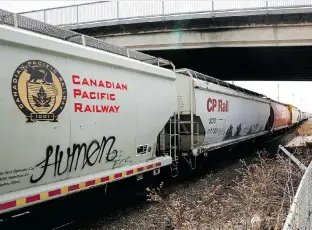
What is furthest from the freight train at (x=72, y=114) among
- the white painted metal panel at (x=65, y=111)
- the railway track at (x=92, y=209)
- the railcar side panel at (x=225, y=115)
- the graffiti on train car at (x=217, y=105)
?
the graffiti on train car at (x=217, y=105)

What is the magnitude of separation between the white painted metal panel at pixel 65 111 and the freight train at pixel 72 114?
13 millimetres

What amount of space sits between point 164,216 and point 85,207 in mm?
1592

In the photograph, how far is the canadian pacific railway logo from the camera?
13.6ft

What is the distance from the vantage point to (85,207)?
6.15 metres

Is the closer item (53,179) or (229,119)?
(53,179)

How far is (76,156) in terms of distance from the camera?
5047mm

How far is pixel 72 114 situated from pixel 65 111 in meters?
0.14

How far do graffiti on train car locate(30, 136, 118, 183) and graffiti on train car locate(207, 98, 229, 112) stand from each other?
518cm

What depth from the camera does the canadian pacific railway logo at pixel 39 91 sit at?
415 centimetres

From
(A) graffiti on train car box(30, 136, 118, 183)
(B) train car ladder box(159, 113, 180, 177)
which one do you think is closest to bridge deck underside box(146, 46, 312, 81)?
(B) train car ladder box(159, 113, 180, 177)

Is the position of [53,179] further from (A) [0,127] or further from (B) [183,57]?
(B) [183,57]

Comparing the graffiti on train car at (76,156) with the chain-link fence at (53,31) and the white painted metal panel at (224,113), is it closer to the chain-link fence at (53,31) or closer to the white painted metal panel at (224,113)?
the chain-link fence at (53,31)

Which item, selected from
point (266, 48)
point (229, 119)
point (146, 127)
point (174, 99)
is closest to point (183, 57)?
point (266, 48)

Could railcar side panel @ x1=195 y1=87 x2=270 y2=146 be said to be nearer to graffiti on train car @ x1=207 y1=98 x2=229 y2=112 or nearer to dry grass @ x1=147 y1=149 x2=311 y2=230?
graffiti on train car @ x1=207 y1=98 x2=229 y2=112
